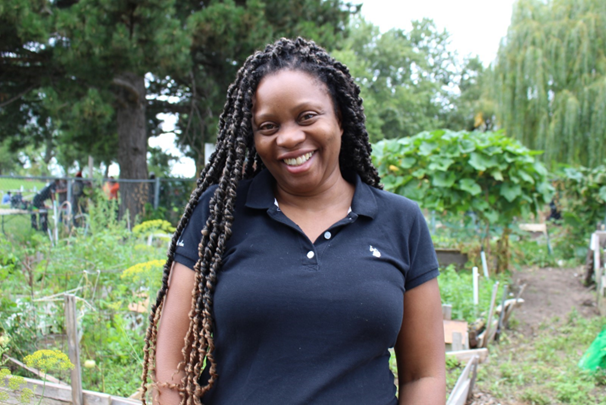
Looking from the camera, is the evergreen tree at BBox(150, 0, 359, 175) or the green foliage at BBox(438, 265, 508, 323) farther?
the evergreen tree at BBox(150, 0, 359, 175)

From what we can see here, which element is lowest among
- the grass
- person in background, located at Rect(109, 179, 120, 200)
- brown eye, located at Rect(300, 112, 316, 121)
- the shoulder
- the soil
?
the soil

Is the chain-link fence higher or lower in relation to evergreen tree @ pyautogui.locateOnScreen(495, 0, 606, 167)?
lower

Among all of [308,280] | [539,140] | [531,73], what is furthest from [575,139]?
[308,280]

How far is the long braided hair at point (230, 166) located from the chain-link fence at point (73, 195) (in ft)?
19.0

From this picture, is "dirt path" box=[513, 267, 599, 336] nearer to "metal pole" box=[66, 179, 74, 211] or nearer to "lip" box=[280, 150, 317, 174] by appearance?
"lip" box=[280, 150, 317, 174]

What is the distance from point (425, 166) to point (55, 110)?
6811mm

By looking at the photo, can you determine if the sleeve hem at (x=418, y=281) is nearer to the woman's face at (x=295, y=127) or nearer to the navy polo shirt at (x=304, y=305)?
the navy polo shirt at (x=304, y=305)

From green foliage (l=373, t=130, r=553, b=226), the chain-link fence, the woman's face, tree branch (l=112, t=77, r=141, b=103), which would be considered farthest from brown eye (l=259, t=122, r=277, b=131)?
tree branch (l=112, t=77, r=141, b=103)

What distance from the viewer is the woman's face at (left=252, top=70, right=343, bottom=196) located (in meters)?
1.44

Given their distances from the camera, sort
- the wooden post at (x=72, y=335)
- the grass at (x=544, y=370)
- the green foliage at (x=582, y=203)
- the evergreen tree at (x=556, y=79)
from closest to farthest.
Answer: the wooden post at (x=72, y=335), the grass at (x=544, y=370), the green foliage at (x=582, y=203), the evergreen tree at (x=556, y=79)

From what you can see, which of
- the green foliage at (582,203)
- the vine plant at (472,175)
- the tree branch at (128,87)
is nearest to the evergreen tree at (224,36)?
the tree branch at (128,87)

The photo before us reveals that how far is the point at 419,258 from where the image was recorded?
152 centimetres

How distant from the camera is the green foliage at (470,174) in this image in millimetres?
6304

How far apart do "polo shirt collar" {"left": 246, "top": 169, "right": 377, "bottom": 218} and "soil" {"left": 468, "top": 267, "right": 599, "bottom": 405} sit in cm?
427
